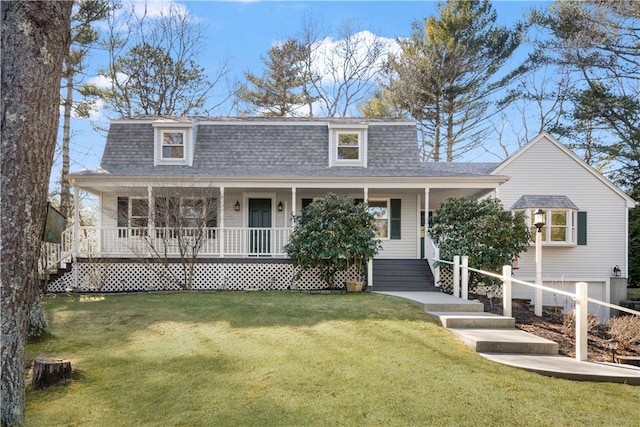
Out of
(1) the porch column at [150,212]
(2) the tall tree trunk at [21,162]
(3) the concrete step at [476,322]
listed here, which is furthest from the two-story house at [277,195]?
(2) the tall tree trunk at [21,162]

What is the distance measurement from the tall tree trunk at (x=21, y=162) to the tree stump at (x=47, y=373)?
905 millimetres

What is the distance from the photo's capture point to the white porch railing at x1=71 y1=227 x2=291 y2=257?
10.7 meters

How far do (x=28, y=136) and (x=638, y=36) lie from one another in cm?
2300

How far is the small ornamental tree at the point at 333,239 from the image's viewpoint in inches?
A: 388

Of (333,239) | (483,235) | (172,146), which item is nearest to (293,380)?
(333,239)

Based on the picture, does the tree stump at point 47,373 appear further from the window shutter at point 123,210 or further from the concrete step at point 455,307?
the window shutter at point 123,210

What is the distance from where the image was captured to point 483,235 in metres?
9.66

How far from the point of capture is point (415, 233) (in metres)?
13.1

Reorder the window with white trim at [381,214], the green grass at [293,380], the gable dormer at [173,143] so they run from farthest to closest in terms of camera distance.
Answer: the window with white trim at [381,214]
the gable dormer at [173,143]
the green grass at [293,380]

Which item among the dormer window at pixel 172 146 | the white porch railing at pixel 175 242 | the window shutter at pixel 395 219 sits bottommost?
the white porch railing at pixel 175 242

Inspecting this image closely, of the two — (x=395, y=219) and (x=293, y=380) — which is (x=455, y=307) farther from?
(x=395, y=219)

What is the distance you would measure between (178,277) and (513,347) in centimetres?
825

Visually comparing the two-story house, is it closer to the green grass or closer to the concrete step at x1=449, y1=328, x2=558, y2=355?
the green grass

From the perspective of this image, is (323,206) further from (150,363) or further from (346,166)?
(150,363)
